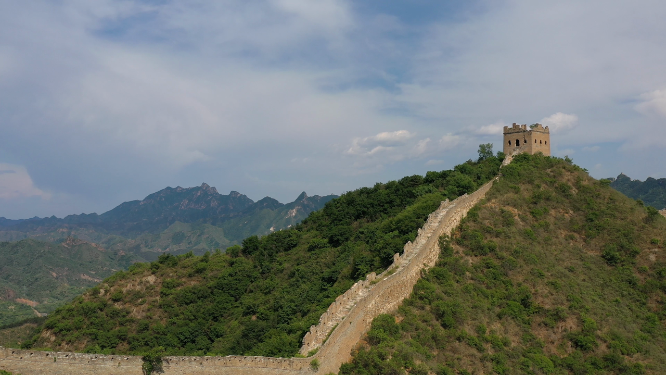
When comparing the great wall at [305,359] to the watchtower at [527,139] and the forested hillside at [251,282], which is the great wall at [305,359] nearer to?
the forested hillside at [251,282]

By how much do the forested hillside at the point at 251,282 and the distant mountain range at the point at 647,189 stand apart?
13336 centimetres

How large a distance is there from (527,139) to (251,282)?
3148cm

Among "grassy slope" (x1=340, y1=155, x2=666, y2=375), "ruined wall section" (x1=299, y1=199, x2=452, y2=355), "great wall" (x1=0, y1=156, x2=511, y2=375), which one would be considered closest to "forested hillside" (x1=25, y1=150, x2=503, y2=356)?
"ruined wall section" (x1=299, y1=199, x2=452, y2=355)

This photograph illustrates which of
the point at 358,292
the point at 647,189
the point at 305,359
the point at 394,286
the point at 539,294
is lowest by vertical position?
the point at 305,359

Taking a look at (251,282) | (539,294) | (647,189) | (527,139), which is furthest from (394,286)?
(647,189)

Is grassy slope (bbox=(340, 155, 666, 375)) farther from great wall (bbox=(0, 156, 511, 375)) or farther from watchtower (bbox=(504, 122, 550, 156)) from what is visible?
watchtower (bbox=(504, 122, 550, 156))

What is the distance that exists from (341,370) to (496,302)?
43.3ft

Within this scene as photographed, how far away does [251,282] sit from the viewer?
174 ft

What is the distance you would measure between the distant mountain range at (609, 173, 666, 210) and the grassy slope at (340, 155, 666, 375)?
431 feet

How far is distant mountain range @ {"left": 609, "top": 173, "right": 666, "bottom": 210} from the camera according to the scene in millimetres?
162375

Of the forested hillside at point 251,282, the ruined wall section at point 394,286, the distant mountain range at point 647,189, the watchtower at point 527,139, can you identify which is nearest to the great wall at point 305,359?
the ruined wall section at point 394,286

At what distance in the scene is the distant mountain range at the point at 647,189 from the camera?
162375mm

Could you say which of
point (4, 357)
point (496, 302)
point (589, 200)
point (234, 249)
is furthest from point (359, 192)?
point (4, 357)

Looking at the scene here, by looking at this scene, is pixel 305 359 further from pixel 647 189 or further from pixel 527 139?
pixel 647 189
